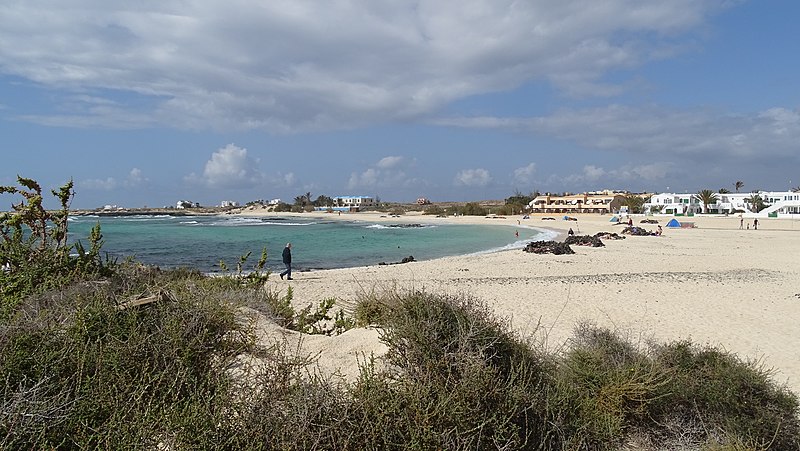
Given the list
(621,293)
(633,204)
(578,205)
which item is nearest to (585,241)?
(621,293)

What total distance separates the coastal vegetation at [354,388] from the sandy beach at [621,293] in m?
0.64

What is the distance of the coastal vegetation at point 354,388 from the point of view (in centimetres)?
286

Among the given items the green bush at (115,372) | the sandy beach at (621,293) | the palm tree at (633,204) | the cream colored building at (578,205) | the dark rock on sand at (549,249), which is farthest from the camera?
the cream colored building at (578,205)

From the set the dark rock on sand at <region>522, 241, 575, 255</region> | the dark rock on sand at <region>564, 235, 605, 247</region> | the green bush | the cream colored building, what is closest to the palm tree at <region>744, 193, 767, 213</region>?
the cream colored building

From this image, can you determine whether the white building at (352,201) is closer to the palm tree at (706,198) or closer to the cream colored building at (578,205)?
the cream colored building at (578,205)

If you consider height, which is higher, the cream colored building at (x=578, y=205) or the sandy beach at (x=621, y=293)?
the cream colored building at (x=578, y=205)

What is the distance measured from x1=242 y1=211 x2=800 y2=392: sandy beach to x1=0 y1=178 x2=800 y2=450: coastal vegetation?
64cm

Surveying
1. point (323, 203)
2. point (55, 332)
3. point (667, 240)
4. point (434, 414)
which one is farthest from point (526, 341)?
point (323, 203)

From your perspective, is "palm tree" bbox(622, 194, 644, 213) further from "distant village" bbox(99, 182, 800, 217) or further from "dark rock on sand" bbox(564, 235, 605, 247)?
"dark rock on sand" bbox(564, 235, 605, 247)

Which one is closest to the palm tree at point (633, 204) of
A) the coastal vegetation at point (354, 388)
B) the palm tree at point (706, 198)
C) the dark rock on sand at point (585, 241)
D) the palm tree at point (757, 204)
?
the palm tree at point (706, 198)

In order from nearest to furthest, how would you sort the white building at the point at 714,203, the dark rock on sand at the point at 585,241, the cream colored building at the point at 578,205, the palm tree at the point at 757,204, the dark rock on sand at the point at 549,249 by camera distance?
the dark rock on sand at the point at 549,249
the dark rock on sand at the point at 585,241
the palm tree at the point at 757,204
the white building at the point at 714,203
the cream colored building at the point at 578,205

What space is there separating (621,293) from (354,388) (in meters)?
12.9

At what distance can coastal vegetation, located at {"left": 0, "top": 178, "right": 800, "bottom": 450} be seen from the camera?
2863mm

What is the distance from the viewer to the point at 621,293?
14.4 metres
